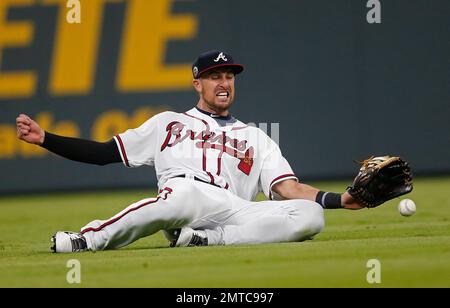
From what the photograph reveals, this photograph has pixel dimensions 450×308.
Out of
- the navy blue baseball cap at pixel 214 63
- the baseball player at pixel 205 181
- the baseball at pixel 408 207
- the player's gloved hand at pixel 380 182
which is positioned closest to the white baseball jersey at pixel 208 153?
the baseball player at pixel 205 181

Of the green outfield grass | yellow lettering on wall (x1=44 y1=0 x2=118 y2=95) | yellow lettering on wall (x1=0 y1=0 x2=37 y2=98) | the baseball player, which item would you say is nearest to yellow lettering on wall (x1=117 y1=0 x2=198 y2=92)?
yellow lettering on wall (x1=44 y1=0 x2=118 y2=95)

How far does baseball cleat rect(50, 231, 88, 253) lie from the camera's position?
20.2 ft

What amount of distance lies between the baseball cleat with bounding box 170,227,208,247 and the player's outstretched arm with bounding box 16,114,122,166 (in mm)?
730

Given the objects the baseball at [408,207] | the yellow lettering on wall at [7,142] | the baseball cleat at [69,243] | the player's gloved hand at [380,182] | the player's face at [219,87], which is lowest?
the yellow lettering on wall at [7,142]

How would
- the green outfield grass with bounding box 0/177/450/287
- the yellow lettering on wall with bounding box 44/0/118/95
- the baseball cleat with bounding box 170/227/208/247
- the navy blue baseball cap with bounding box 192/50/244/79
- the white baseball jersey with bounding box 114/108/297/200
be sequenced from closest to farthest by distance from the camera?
the green outfield grass with bounding box 0/177/450/287 → the baseball cleat with bounding box 170/227/208/247 → the white baseball jersey with bounding box 114/108/297/200 → the navy blue baseball cap with bounding box 192/50/244/79 → the yellow lettering on wall with bounding box 44/0/118/95

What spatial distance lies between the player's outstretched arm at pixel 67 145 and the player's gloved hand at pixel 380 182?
163cm

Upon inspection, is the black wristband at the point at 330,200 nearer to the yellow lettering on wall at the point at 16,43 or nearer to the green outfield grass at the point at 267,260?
the green outfield grass at the point at 267,260

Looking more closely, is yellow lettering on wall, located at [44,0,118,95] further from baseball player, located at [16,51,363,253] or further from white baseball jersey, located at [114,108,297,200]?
white baseball jersey, located at [114,108,297,200]

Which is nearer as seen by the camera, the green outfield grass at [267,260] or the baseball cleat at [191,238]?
the green outfield grass at [267,260]

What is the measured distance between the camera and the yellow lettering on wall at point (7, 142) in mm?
12461

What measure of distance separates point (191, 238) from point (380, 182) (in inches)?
49.0

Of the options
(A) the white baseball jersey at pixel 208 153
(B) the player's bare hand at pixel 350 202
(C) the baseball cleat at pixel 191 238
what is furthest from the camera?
(A) the white baseball jersey at pixel 208 153

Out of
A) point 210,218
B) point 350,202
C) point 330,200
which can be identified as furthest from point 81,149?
point 350,202

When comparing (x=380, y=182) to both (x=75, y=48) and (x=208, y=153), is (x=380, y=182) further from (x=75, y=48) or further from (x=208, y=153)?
(x=75, y=48)
